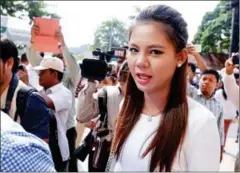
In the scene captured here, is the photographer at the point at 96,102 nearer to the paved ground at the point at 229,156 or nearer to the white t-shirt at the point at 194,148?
the white t-shirt at the point at 194,148

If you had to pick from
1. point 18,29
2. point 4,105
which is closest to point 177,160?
point 4,105

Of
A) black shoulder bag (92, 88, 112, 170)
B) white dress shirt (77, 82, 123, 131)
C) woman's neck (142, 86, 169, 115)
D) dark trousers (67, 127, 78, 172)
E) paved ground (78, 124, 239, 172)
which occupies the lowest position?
paved ground (78, 124, 239, 172)

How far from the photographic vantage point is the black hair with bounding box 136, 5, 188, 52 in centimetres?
101

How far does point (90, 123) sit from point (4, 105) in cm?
62

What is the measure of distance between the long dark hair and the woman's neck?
1 centimetres

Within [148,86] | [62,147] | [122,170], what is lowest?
[62,147]

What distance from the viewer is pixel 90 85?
1.80 m

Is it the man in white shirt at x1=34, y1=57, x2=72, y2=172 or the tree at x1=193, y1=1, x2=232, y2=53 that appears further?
the tree at x1=193, y1=1, x2=232, y2=53

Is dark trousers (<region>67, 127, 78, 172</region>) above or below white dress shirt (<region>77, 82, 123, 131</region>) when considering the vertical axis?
below

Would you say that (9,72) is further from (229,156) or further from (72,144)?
(229,156)

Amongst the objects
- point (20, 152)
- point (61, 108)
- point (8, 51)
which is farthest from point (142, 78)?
point (61, 108)

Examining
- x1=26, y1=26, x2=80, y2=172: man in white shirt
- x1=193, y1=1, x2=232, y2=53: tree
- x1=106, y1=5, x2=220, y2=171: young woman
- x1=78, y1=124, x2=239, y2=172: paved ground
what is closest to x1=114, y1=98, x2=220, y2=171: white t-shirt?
x1=106, y1=5, x2=220, y2=171: young woman

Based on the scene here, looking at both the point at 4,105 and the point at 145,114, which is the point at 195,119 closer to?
the point at 145,114

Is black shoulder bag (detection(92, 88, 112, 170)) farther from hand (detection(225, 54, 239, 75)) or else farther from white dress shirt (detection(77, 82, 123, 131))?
hand (detection(225, 54, 239, 75))
